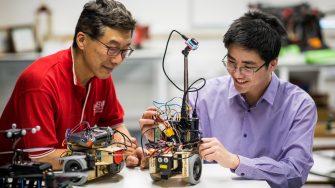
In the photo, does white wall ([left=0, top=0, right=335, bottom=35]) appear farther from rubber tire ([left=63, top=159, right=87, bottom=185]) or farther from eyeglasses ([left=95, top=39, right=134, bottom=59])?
rubber tire ([left=63, top=159, right=87, bottom=185])

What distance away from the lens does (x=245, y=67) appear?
196cm

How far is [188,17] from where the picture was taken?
4.96 m

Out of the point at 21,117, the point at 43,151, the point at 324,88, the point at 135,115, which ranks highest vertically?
the point at 21,117

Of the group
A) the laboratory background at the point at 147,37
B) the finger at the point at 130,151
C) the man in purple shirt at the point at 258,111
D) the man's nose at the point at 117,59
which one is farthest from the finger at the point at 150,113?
the laboratory background at the point at 147,37

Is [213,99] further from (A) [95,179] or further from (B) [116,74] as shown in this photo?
(B) [116,74]

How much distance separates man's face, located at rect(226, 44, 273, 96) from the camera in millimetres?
1943

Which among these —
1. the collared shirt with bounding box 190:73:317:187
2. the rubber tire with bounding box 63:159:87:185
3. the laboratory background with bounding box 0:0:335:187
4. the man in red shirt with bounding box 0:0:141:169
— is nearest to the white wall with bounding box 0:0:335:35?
the laboratory background with bounding box 0:0:335:187

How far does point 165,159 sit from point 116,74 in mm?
3635

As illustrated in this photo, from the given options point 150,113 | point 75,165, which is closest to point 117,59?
point 150,113

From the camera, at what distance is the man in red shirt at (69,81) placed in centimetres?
178

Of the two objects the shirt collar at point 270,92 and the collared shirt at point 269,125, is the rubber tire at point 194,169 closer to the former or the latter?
the collared shirt at point 269,125

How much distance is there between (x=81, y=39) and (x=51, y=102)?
30 centimetres

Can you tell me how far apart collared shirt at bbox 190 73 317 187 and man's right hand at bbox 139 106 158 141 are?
0.38 metres

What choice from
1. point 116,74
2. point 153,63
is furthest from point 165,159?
point 116,74
